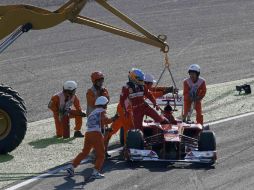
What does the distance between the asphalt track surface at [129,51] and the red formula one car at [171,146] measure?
625 centimetres

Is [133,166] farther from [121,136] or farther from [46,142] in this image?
[46,142]

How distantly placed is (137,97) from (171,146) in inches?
77.0

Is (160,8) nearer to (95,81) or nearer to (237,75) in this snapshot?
(237,75)

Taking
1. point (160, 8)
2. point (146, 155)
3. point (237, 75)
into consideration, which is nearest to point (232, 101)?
point (237, 75)

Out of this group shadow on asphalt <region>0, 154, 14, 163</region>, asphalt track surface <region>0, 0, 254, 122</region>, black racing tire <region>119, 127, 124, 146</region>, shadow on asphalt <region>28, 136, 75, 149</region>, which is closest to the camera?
shadow on asphalt <region>0, 154, 14, 163</region>

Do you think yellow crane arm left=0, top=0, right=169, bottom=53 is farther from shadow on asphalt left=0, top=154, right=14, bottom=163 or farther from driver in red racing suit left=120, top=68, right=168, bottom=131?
shadow on asphalt left=0, top=154, right=14, bottom=163

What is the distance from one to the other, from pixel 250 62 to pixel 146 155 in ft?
49.8

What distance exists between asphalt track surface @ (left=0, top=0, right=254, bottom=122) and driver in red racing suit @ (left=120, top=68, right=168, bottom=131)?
5082 mm

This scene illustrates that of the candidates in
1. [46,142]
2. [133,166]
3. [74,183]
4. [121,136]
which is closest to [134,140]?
[133,166]

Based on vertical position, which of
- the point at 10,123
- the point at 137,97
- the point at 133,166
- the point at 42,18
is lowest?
the point at 133,166

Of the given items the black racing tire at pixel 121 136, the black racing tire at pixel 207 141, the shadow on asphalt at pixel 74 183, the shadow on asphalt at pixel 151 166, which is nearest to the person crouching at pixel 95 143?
the shadow on asphalt at pixel 74 183

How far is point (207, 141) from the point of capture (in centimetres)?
1906

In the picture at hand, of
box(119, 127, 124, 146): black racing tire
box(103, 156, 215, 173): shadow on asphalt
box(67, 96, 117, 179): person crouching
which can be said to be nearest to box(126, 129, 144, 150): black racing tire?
box(103, 156, 215, 173): shadow on asphalt

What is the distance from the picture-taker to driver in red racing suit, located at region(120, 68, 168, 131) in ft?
66.9
